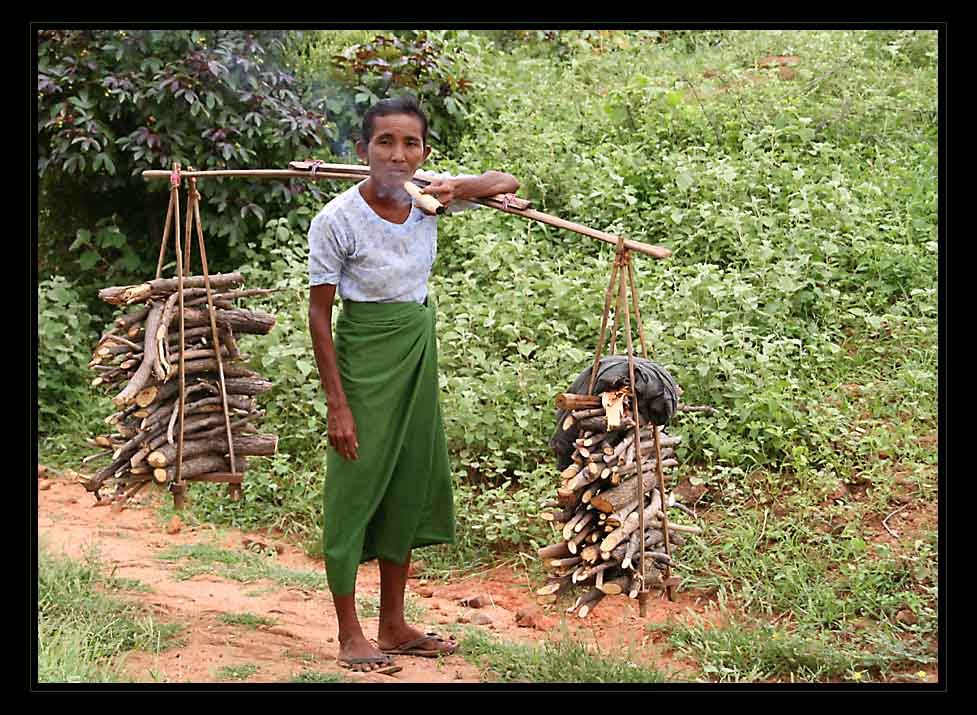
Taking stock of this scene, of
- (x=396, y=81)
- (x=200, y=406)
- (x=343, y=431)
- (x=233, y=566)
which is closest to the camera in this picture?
(x=343, y=431)

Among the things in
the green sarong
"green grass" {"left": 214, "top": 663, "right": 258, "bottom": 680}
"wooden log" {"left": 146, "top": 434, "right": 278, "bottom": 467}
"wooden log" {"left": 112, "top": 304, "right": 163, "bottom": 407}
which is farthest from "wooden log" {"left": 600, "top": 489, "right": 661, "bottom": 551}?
"wooden log" {"left": 112, "top": 304, "right": 163, "bottom": 407}

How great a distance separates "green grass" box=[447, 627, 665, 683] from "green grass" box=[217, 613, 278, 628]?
2.91 ft

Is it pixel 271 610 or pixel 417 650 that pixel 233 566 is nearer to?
pixel 271 610

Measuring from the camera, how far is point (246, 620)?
4.68 meters

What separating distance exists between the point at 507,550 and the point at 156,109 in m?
4.13

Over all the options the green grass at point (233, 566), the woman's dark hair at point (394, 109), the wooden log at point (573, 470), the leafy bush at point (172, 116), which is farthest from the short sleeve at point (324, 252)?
the leafy bush at point (172, 116)

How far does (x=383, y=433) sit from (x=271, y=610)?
1316mm

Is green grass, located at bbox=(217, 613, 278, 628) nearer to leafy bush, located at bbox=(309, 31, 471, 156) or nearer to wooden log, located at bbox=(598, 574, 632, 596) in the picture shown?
wooden log, located at bbox=(598, 574, 632, 596)

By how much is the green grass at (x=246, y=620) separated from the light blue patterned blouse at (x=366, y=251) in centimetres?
153

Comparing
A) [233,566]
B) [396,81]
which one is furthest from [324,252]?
[396,81]

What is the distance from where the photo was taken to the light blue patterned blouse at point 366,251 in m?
3.87
